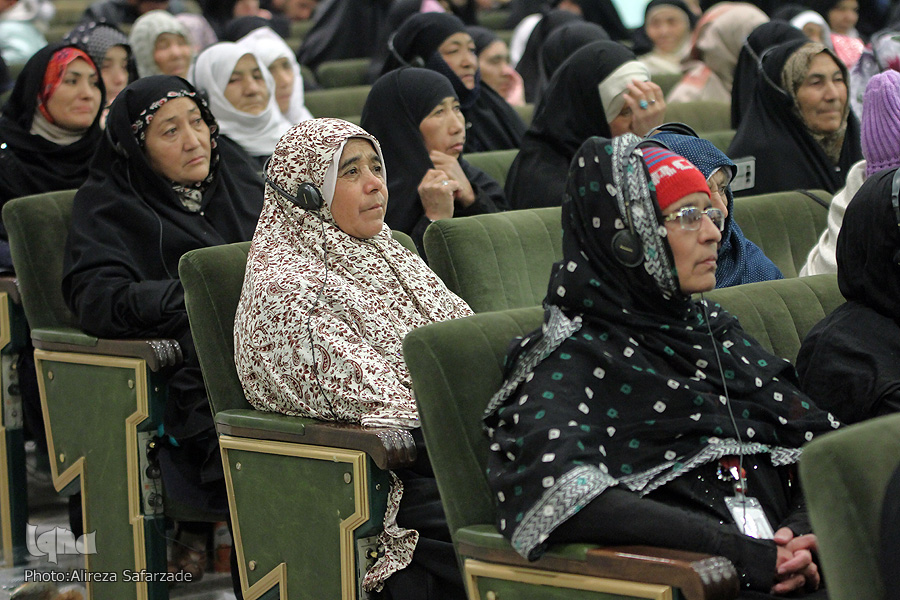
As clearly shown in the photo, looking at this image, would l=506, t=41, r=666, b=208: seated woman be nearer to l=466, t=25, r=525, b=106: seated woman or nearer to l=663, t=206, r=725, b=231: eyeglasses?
l=466, t=25, r=525, b=106: seated woman

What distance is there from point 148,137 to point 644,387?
6.59ft

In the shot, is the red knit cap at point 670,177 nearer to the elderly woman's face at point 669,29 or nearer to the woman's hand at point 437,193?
the woman's hand at point 437,193

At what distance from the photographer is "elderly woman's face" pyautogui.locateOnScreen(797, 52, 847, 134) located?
4.41 m

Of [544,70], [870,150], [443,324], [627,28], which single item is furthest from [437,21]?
[627,28]

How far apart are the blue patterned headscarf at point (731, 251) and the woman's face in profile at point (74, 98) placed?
2.34m

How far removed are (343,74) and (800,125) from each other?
3451 mm

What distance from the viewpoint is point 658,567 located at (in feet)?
5.48

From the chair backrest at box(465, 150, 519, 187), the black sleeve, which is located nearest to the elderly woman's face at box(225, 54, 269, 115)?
the chair backrest at box(465, 150, 519, 187)

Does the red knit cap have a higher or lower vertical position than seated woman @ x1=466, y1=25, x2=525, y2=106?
higher

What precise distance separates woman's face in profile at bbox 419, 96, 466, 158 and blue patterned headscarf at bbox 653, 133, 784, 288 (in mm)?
1127

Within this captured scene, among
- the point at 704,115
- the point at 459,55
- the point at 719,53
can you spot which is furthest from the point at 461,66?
the point at 719,53

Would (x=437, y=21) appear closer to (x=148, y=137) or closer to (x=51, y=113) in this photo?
(x=51, y=113)

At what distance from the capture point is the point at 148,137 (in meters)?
3.46

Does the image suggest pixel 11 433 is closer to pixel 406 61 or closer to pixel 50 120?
pixel 50 120
